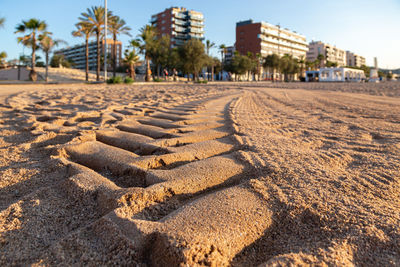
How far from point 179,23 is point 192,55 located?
4046cm

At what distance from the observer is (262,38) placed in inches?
2840

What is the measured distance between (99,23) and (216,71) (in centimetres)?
3826

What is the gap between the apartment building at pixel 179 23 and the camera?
69.4 metres

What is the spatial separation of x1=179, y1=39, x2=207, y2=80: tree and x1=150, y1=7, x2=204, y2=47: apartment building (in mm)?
36881

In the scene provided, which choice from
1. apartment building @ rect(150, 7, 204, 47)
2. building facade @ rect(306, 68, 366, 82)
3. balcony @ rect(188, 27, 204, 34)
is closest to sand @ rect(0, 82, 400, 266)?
building facade @ rect(306, 68, 366, 82)

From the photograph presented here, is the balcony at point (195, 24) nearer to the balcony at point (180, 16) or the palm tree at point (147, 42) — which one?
the balcony at point (180, 16)

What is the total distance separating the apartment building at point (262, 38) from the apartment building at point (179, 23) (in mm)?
12421

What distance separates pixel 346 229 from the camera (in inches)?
41.2

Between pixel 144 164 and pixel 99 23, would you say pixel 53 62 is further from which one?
pixel 144 164

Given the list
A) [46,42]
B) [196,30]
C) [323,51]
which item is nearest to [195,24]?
[196,30]

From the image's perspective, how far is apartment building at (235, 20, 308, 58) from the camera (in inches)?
2840

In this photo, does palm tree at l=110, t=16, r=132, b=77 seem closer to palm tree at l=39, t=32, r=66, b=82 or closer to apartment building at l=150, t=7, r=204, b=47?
palm tree at l=39, t=32, r=66, b=82

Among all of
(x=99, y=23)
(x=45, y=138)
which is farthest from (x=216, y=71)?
(x=45, y=138)

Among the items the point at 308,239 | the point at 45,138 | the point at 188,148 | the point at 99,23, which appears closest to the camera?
the point at 308,239
